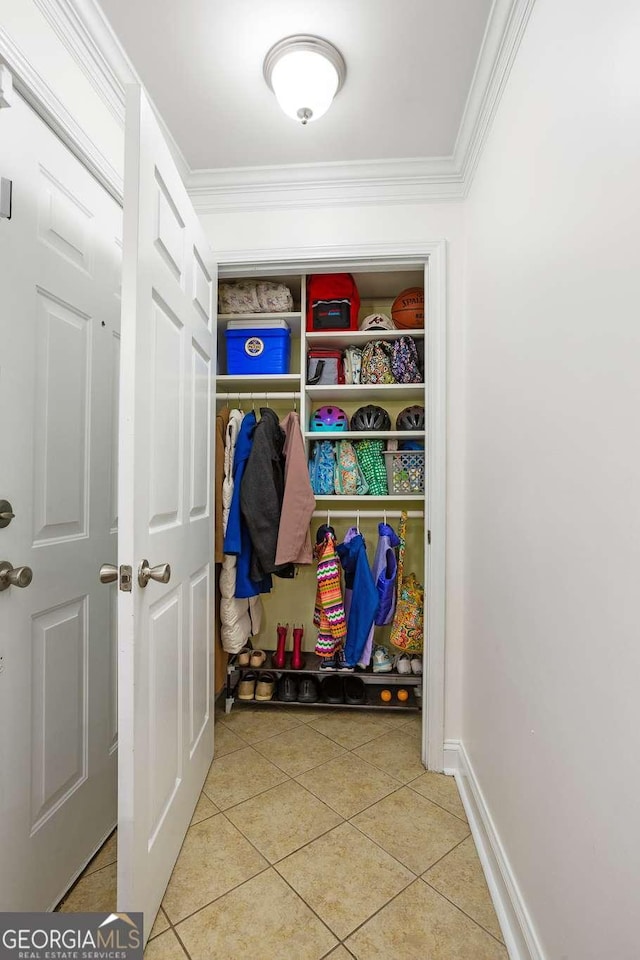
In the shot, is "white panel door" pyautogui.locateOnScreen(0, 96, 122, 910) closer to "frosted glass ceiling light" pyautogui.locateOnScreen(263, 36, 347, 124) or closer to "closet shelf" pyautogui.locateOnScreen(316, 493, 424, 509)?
"frosted glass ceiling light" pyautogui.locateOnScreen(263, 36, 347, 124)

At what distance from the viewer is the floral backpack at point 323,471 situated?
2479 mm

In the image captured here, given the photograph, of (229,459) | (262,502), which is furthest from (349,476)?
(229,459)

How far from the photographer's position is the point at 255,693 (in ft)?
8.06

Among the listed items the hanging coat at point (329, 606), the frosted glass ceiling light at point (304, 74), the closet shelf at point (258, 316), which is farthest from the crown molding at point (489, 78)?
→ the hanging coat at point (329, 606)

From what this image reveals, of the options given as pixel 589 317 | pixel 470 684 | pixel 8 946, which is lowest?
pixel 8 946

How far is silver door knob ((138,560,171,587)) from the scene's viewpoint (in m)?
1.12

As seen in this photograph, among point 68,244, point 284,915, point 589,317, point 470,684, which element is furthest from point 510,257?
point 284,915

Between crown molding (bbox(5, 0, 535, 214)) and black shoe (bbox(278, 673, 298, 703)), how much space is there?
230 cm

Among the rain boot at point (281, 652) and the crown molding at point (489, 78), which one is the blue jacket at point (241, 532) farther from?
the crown molding at point (489, 78)

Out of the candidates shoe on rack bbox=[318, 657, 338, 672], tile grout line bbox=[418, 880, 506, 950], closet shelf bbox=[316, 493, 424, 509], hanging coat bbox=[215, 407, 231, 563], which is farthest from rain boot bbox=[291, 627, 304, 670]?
tile grout line bbox=[418, 880, 506, 950]

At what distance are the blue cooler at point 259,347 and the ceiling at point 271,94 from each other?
0.70m

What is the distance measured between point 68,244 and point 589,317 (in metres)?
1.35

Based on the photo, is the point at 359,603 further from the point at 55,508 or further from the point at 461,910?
the point at 55,508

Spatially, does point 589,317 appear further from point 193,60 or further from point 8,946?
point 8,946
